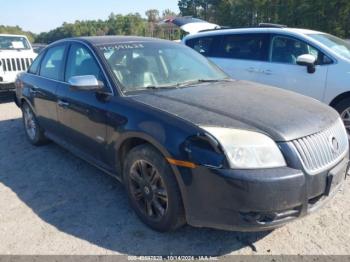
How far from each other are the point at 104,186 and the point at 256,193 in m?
2.10

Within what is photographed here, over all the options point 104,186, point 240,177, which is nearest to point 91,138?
point 104,186

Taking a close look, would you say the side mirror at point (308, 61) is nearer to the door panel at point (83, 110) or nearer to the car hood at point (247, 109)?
the car hood at point (247, 109)

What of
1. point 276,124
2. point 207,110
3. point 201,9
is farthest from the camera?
point 201,9

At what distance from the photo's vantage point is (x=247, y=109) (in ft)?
9.82

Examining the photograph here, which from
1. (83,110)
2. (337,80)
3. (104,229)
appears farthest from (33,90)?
(337,80)

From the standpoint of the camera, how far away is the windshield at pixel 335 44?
5706mm

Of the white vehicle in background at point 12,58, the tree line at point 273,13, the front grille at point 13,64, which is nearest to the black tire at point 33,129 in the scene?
the white vehicle in background at point 12,58

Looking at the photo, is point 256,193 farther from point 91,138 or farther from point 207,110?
point 91,138

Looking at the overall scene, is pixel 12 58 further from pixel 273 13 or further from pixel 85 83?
pixel 273 13

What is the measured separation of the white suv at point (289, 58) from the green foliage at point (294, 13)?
78.6ft

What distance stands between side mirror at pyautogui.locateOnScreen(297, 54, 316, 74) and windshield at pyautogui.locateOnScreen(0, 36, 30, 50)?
883 centimetres

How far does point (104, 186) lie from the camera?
161 inches

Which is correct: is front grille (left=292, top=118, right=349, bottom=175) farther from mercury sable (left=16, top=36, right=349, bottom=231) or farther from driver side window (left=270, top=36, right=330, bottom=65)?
driver side window (left=270, top=36, right=330, bottom=65)

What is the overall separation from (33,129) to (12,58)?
5.90 m
